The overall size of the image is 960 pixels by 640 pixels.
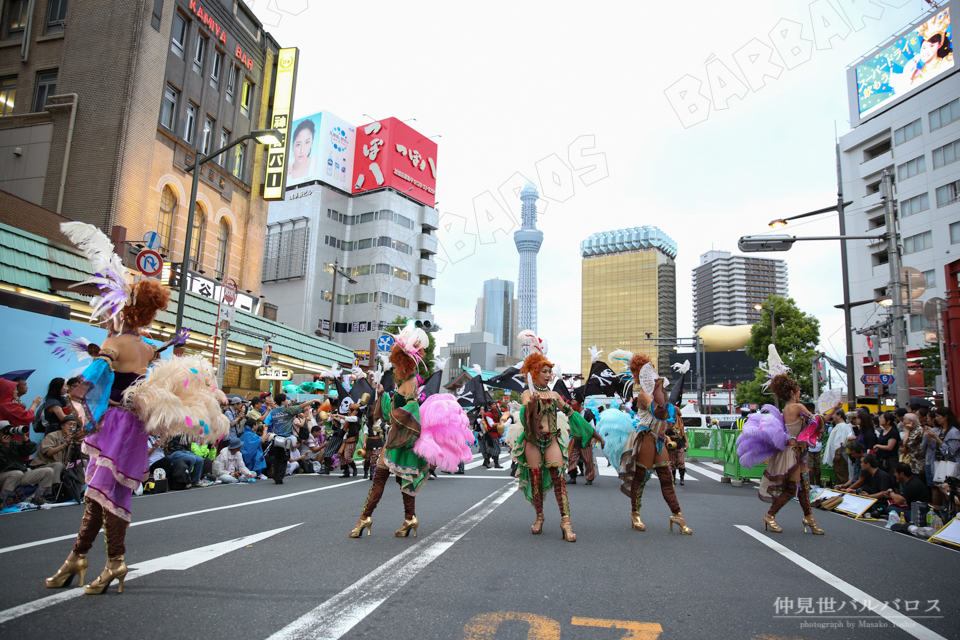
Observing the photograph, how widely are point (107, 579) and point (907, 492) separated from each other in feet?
33.2

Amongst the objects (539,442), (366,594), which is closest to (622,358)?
(539,442)

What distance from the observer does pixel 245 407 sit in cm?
1315

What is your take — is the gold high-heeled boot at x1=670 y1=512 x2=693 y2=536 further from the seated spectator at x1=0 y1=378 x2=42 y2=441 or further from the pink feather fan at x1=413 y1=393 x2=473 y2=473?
the seated spectator at x1=0 y1=378 x2=42 y2=441

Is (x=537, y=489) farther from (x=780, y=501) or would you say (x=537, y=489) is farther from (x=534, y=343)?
(x=780, y=501)

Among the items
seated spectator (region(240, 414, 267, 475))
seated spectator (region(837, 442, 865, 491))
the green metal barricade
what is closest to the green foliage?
the green metal barricade

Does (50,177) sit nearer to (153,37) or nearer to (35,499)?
(153,37)

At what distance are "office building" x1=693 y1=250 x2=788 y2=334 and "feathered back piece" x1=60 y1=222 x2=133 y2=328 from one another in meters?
179

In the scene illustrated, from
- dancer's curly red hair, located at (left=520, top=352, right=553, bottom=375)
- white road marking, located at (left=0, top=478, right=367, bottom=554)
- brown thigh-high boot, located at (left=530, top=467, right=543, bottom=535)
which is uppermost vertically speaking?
dancer's curly red hair, located at (left=520, top=352, right=553, bottom=375)

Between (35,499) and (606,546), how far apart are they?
25.2 feet

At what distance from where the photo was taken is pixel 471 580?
4188 mm

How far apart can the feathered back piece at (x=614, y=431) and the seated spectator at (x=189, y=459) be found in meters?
7.40

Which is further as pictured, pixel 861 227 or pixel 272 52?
pixel 861 227

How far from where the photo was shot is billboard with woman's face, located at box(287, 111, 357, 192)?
6419 cm

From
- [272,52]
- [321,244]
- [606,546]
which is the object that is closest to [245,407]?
[606,546]
